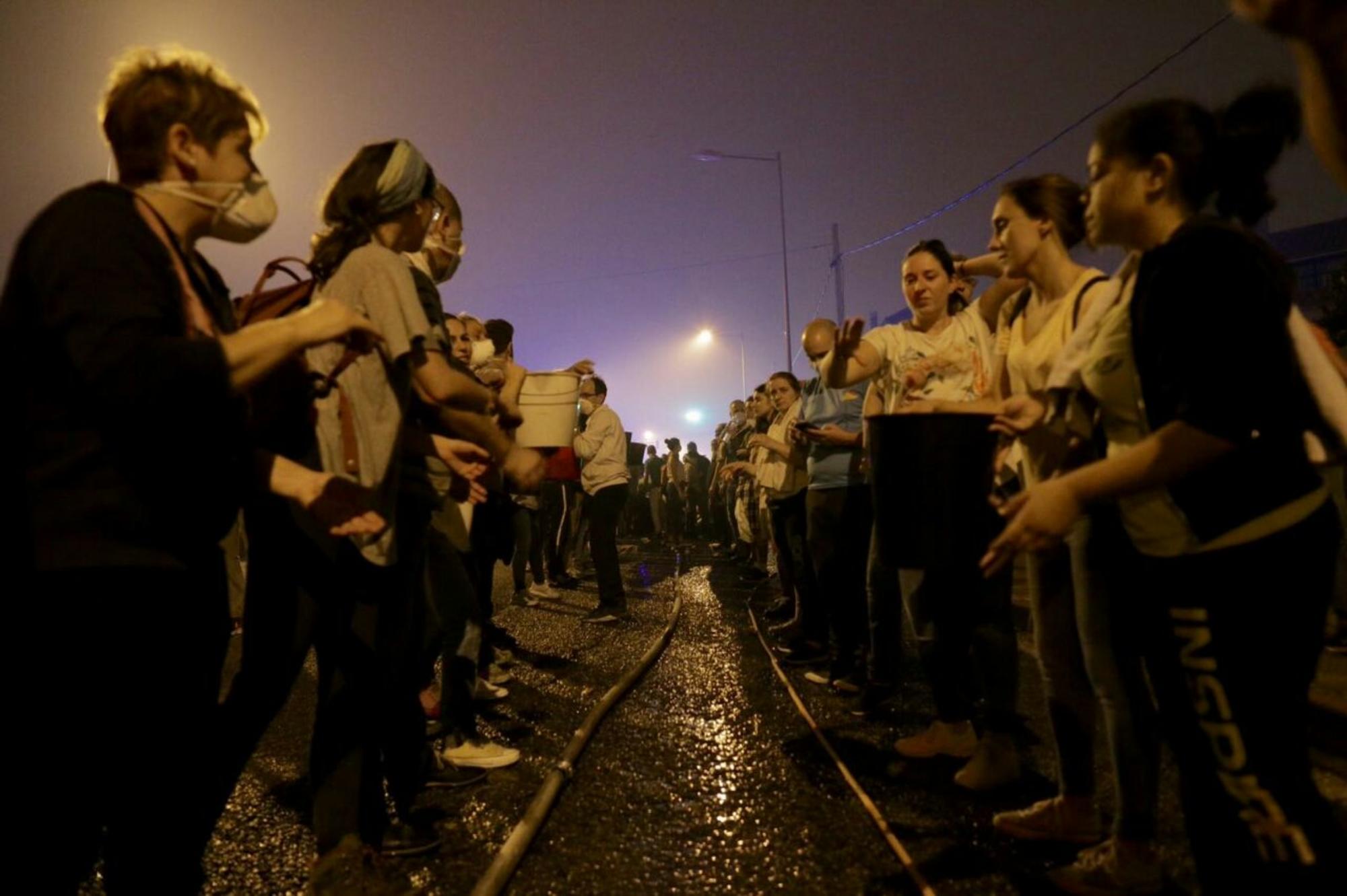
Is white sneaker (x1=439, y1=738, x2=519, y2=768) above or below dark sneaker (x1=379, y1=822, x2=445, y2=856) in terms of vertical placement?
above

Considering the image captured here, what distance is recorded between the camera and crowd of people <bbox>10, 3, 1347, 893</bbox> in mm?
1414

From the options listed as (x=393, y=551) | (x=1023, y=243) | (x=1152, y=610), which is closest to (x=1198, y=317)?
(x=1152, y=610)

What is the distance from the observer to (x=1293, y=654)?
4.81ft

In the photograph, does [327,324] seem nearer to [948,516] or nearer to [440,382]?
[440,382]

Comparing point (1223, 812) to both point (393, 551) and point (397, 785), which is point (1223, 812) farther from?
point (397, 785)

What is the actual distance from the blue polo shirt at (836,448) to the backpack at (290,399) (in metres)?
3.25

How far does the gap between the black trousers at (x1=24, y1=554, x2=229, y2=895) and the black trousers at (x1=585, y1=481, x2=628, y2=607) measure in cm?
620

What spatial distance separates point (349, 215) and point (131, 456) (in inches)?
51.1

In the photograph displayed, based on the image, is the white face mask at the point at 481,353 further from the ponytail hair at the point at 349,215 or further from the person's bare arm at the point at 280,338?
the person's bare arm at the point at 280,338

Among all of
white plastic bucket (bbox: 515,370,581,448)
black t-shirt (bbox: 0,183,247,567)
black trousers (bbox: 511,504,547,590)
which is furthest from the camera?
black trousers (bbox: 511,504,547,590)

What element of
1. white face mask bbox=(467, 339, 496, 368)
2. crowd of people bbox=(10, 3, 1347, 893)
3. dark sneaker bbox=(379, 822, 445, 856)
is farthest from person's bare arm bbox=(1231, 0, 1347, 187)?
white face mask bbox=(467, 339, 496, 368)

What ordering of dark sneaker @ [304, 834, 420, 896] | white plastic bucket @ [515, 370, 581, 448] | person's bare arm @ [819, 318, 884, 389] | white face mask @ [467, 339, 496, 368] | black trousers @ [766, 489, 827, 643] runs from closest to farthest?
dark sneaker @ [304, 834, 420, 896] < person's bare arm @ [819, 318, 884, 389] < white plastic bucket @ [515, 370, 581, 448] < white face mask @ [467, 339, 496, 368] < black trousers @ [766, 489, 827, 643]

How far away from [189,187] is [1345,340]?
849 cm

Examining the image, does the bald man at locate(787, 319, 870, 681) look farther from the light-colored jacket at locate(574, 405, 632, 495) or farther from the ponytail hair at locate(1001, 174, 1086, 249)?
the light-colored jacket at locate(574, 405, 632, 495)
